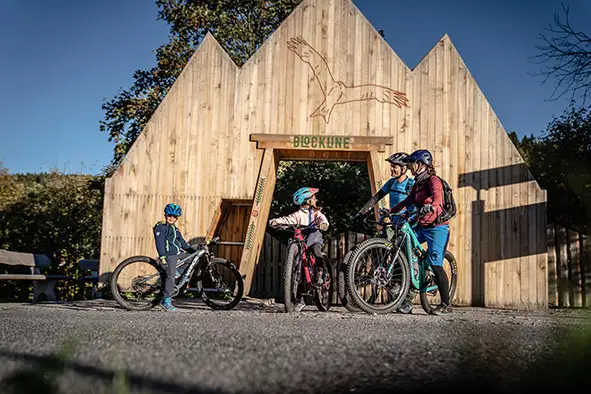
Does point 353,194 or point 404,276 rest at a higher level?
point 353,194

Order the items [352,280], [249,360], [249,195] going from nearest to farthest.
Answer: [249,360] < [352,280] < [249,195]

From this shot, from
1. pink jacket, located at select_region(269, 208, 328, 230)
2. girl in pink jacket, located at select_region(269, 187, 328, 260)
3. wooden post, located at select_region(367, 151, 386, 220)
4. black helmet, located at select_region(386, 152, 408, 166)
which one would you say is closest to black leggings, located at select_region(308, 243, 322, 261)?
girl in pink jacket, located at select_region(269, 187, 328, 260)

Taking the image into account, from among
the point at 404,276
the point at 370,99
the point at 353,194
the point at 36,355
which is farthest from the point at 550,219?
the point at 36,355

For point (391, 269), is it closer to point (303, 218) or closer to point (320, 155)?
point (303, 218)

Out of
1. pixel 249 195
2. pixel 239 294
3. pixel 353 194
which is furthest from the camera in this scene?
pixel 353 194

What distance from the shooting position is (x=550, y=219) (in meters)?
14.1

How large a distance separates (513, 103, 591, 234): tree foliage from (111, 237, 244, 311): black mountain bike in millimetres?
7575

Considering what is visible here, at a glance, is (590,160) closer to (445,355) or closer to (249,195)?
(249,195)

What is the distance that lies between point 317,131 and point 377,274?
13.7ft

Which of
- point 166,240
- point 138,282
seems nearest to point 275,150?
point 166,240

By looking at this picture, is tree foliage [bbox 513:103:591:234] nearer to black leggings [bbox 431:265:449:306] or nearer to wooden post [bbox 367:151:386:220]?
wooden post [bbox 367:151:386:220]

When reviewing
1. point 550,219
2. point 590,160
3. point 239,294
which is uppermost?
point 590,160

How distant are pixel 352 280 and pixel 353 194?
958 centimetres

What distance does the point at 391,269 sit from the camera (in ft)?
22.4
